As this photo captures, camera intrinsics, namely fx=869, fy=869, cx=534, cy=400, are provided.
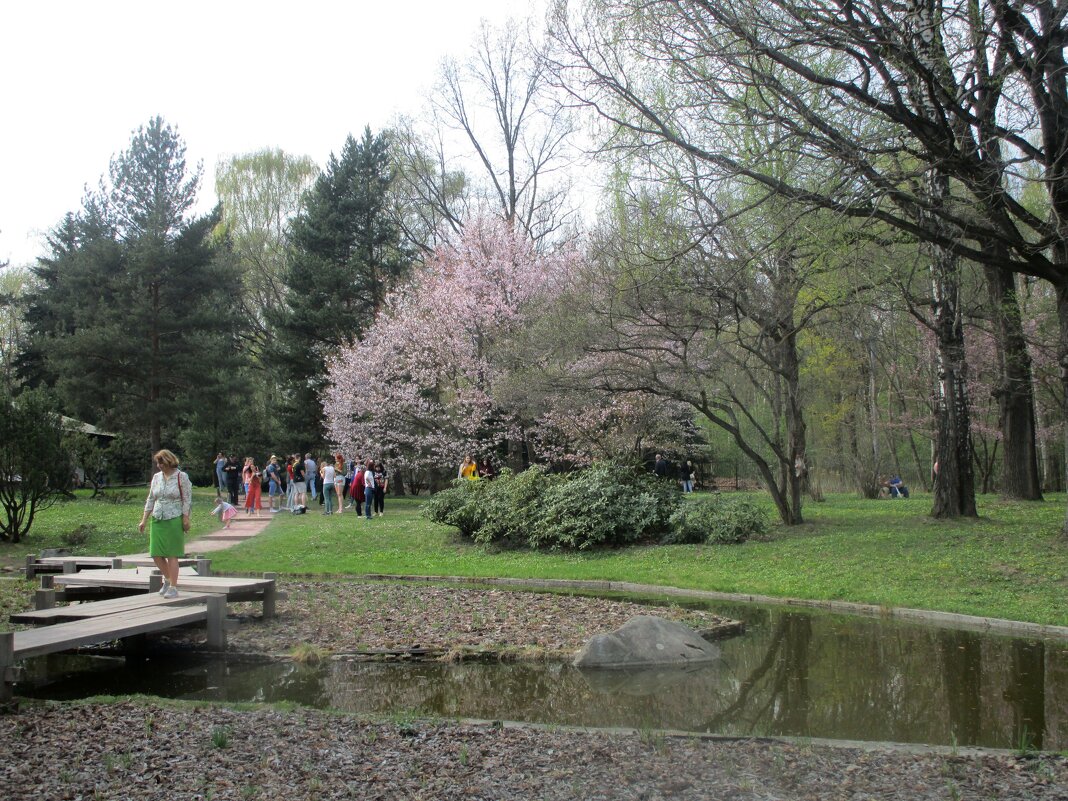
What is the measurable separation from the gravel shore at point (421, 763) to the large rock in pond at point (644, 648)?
2.45 m

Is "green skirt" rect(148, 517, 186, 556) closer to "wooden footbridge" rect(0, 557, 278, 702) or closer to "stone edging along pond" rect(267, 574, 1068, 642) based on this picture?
"wooden footbridge" rect(0, 557, 278, 702)

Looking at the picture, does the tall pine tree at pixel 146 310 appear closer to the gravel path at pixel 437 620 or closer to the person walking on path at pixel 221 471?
the person walking on path at pixel 221 471

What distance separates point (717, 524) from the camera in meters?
15.4

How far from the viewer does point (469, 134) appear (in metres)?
37.2

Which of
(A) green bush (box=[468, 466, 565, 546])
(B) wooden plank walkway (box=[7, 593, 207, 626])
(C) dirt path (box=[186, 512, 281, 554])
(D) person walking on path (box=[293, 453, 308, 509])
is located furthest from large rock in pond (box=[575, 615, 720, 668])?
(D) person walking on path (box=[293, 453, 308, 509])

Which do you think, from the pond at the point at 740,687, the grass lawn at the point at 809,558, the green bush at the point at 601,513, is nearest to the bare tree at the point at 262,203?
the grass lawn at the point at 809,558

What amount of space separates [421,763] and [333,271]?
3234 cm

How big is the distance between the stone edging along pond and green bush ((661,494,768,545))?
332 cm

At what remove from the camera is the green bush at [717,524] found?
15.2 metres

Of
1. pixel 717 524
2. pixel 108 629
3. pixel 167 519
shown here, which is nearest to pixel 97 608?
pixel 167 519

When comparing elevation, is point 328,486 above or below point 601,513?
above

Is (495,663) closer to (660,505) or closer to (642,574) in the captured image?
(642,574)

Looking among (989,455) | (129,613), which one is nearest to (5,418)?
(129,613)

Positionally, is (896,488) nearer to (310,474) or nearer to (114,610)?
(310,474)
